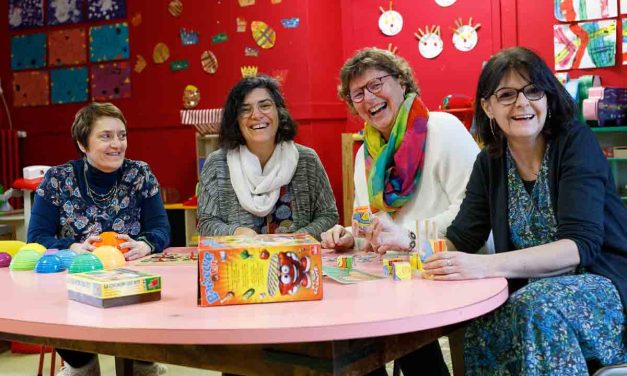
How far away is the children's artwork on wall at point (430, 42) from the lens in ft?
17.7

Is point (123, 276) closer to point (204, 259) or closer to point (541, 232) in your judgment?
point (204, 259)

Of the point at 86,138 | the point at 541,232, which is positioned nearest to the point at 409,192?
the point at 541,232

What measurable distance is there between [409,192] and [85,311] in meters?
1.31

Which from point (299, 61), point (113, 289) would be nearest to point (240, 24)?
point (299, 61)

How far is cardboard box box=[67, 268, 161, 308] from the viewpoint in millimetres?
1522

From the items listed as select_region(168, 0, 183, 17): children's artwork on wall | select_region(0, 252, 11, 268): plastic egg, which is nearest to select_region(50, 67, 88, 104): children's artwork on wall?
select_region(168, 0, 183, 17): children's artwork on wall

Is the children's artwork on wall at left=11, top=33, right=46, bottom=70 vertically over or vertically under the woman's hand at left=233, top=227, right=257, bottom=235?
over

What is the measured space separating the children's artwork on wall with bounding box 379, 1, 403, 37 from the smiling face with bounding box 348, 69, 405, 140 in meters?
3.02

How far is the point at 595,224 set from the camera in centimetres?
180

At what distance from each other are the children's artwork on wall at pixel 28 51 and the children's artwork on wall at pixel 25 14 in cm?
10

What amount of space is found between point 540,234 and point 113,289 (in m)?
1.17

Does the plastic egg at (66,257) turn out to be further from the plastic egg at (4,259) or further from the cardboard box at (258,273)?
the cardboard box at (258,273)

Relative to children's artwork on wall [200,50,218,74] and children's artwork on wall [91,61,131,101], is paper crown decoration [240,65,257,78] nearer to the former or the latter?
children's artwork on wall [200,50,218,74]

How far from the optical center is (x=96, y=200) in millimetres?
2828
